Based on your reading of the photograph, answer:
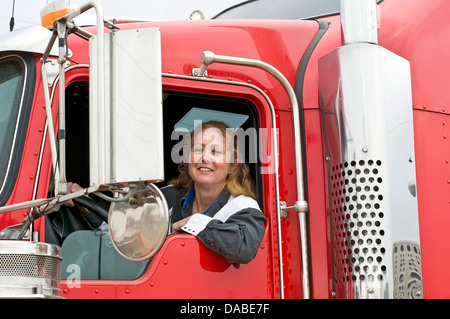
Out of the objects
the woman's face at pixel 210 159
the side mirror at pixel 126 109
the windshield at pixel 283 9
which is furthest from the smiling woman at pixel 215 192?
the windshield at pixel 283 9

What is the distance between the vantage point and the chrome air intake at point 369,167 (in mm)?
2977

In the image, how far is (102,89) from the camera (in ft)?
8.35

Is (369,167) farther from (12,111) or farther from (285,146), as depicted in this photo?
(12,111)

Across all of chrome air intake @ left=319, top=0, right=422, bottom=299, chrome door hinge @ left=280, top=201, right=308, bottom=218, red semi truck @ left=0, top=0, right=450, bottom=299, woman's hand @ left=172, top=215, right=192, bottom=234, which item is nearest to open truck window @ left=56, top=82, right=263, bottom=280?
red semi truck @ left=0, top=0, right=450, bottom=299

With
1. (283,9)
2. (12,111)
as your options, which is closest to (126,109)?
(12,111)

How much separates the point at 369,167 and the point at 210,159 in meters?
0.68

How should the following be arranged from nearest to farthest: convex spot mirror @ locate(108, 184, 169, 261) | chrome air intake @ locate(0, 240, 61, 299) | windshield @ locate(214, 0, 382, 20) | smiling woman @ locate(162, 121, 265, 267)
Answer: chrome air intake @ locate(0, 240, 61, 299) → convex spot mirror @ locate(108, 184, 169, 261) → smiling woman @ locate(162, 121, 265, 267) → windshield @ locate(214, 0, 382, 20)

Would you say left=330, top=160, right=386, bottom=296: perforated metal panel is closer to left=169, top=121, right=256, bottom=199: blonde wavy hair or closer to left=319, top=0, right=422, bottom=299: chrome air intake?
left=319, top=0, right=422, bottom=299: chrome air intake

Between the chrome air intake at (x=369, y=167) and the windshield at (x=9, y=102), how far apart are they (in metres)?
1.18

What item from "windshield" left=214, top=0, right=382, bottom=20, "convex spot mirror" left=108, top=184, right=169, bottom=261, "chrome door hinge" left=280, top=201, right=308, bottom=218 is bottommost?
"convex spot mirror" left=108, top=184, right=169, bottom=261

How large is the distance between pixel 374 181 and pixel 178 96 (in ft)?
2.86

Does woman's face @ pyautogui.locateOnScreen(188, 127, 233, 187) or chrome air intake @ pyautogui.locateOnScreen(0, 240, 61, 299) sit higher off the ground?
woman's face @ pyautogui.locateOnScreen(188, 127, 233, 187)

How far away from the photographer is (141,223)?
258 cm

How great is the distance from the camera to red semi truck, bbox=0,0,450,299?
2.96 metres
